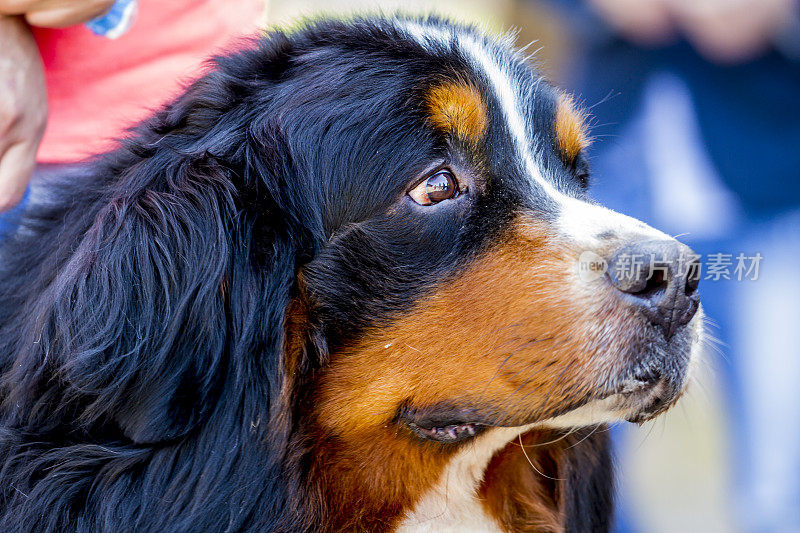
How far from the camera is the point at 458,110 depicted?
8.12 feet

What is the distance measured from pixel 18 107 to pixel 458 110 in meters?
1.35

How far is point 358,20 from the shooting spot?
2822mm

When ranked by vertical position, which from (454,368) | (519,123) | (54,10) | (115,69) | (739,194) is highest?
(54,10)

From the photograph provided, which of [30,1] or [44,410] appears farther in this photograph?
[30,1]

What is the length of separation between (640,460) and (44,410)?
3.51 m

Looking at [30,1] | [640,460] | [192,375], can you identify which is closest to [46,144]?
[30,1]

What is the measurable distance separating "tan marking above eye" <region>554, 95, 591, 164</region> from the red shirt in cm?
120

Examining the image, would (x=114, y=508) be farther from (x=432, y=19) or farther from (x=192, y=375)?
(x=432, y=19)

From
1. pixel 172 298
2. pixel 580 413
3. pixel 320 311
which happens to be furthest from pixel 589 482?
pixel 172 298

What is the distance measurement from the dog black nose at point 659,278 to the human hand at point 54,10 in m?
Answer: 1.79

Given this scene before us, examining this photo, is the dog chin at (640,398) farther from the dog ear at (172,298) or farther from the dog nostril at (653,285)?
the dog ear at (172,298)

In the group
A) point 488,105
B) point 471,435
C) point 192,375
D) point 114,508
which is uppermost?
point 488,105

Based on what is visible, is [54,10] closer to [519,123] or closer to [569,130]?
[519,123]

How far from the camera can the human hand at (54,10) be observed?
96.0 inches
